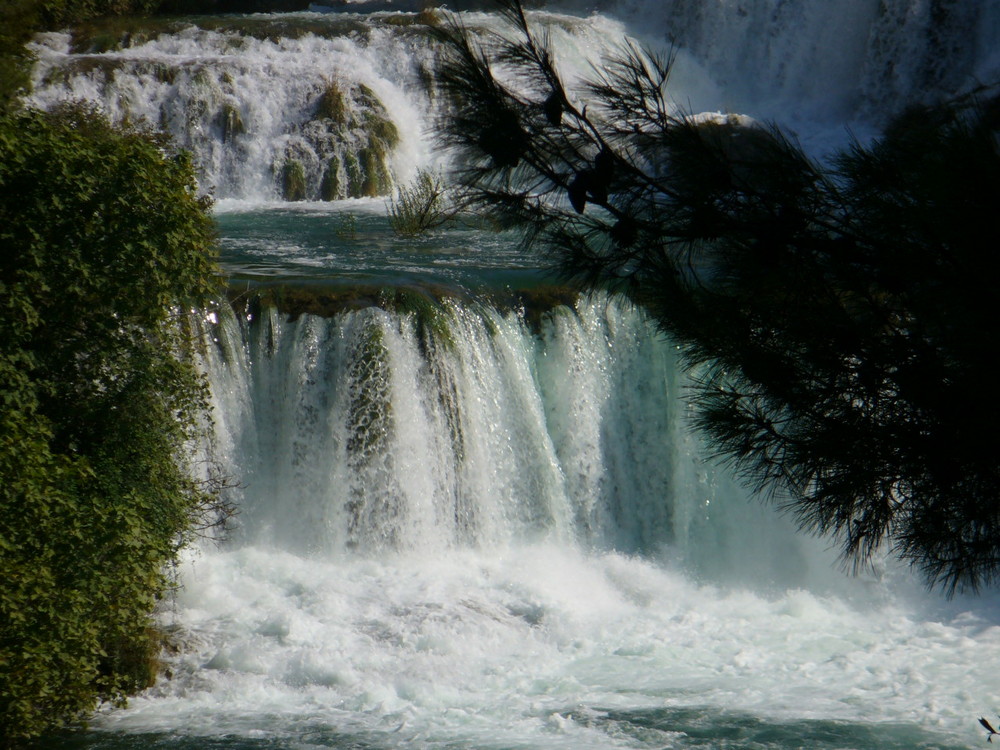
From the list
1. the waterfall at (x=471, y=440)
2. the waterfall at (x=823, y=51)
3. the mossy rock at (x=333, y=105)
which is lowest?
the waterfall at (x=471, y=440)

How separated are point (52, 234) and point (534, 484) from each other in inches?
194

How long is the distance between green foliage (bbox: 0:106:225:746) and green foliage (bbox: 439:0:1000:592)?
10.9 ft

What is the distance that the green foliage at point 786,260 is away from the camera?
3320 mm

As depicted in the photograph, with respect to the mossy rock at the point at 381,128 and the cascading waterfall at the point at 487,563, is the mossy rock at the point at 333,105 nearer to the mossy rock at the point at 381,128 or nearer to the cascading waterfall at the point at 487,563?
the mossy rock at the point at 381,128

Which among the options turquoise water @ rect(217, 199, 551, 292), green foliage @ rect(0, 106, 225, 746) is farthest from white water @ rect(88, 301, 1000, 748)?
green foliage @ rect(0, 106, 225, 746)

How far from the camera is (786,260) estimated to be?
3.50 metres

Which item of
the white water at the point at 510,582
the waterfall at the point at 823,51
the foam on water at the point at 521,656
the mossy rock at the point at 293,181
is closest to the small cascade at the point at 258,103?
the mossy rock at the point at 293,181

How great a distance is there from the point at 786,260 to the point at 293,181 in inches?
507

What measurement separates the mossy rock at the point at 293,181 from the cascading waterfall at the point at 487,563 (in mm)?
2187

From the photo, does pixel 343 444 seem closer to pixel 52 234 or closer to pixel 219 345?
pixel 219 345

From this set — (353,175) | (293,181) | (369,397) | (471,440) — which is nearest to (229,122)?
(293,181)

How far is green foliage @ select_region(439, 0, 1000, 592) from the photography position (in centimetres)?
332

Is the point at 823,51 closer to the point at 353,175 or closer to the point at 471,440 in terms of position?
the point at 353,175

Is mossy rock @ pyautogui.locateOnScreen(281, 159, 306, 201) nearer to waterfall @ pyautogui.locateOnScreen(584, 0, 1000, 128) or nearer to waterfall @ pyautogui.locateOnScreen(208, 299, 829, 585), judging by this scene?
waterfall @ pyautogui.locateOnScreen(584, 0, 1000, 128)
